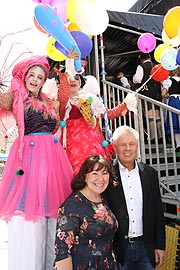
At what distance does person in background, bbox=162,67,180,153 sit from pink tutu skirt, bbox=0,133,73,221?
1919mm

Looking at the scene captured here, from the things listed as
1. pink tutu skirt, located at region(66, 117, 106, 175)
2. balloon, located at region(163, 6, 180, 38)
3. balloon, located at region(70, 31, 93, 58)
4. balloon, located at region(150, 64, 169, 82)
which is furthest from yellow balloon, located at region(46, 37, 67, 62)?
balloon, located at region(150, 64, 169, 82)

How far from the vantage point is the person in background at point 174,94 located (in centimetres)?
359

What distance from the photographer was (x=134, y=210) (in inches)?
75.1

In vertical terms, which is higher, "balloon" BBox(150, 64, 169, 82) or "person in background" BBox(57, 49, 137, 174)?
"balloon" BBox(150, 64, 169, 82)

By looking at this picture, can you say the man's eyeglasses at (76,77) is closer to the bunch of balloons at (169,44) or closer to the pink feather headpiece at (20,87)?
the pink feather headpiece at (20,87)

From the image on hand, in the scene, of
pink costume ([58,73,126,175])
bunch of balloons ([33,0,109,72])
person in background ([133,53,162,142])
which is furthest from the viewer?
person in background ([133,53,162,142])

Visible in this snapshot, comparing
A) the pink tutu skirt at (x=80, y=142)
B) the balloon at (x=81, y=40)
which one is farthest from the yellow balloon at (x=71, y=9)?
the pink tutu skirt at (x=80, y=142)

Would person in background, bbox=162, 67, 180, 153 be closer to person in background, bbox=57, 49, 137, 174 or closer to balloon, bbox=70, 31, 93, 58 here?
person in background, bbox=57, 49, 137, 174

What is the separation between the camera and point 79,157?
2172 millimetres

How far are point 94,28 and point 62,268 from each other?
185 centimetres

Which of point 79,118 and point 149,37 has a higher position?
point 149,37

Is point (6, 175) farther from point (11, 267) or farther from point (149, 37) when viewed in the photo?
point (149, 37)

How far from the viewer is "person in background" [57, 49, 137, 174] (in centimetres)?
216

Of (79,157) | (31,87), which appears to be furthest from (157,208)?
(31,87)
